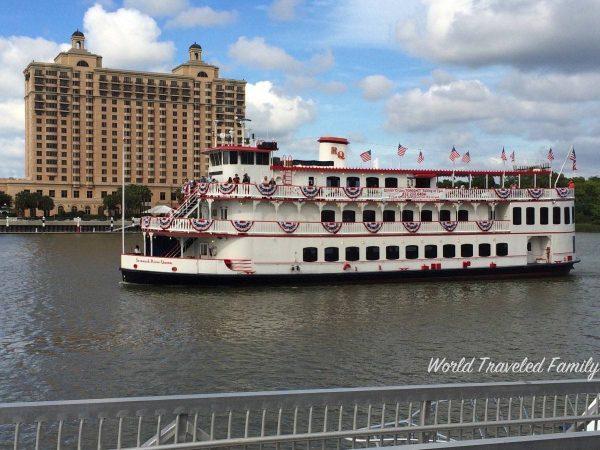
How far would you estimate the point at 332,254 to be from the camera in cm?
3706

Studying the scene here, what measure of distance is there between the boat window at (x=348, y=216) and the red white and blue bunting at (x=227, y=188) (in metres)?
7.33

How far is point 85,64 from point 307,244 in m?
159

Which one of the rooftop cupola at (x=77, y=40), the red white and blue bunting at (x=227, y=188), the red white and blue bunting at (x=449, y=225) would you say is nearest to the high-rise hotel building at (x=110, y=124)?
the rooftop cupola at (x=77, y=40)

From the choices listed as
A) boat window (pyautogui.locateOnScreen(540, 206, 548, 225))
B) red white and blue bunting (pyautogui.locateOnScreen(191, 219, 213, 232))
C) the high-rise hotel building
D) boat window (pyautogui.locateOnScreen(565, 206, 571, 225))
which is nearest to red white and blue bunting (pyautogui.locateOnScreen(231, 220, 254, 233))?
red white and blue bunting (pyautogui.locateOnScreen(191, 219, 213, 232))

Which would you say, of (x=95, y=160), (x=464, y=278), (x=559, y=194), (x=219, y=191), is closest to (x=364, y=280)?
(x=464, y=278)

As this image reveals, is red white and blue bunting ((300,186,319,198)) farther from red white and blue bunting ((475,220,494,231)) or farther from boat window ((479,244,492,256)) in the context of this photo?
boat window ((479,244,492,256))

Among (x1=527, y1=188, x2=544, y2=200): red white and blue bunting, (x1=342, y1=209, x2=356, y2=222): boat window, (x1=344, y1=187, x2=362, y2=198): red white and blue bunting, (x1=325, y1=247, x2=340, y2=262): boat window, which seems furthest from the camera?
(x1=527, y1=188, x2=544, y2=200): red white and blue bunting

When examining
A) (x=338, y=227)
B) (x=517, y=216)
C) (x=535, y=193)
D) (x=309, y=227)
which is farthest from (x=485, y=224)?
(x=309, y=227)

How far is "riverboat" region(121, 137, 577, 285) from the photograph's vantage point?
3503 centimetres

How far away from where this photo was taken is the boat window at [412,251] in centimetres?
3881

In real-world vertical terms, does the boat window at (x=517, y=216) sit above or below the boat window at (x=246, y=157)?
below

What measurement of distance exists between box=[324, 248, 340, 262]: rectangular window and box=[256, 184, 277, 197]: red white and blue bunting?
15.4 feet

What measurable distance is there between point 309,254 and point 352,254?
278 cm

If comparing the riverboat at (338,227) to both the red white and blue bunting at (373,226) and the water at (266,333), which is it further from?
the water at (266,333)
